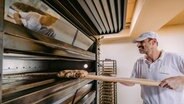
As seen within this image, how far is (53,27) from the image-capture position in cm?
106

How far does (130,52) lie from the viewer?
4406mm

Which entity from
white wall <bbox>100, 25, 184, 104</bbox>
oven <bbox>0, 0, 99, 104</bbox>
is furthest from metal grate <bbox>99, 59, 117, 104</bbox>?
oven <bbox>0, 0, 99, 104</bbox>

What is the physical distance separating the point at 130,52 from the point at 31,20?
3809 millimetres

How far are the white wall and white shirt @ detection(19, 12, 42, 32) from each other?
3.72 m

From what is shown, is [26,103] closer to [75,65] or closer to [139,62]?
[75,65]

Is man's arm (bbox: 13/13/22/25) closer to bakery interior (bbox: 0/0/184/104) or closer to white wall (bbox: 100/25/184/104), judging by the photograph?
bakery interior (bbox: 0/0/184/104)

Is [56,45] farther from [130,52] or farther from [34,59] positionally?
[130,52]

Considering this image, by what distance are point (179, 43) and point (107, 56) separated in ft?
5.86

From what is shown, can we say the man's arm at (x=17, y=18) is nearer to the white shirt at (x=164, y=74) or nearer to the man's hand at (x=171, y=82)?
the man's hand at (x=171, y=82)

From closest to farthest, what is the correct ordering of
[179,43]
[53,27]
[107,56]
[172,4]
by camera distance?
[53,27], [172,4], [179,43], [107,56]

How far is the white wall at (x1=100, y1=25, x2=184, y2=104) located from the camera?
4.03 meters

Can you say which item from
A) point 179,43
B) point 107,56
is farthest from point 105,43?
point 179,43

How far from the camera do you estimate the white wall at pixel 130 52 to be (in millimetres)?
4027

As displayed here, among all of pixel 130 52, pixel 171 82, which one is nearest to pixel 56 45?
pixel 171 82
